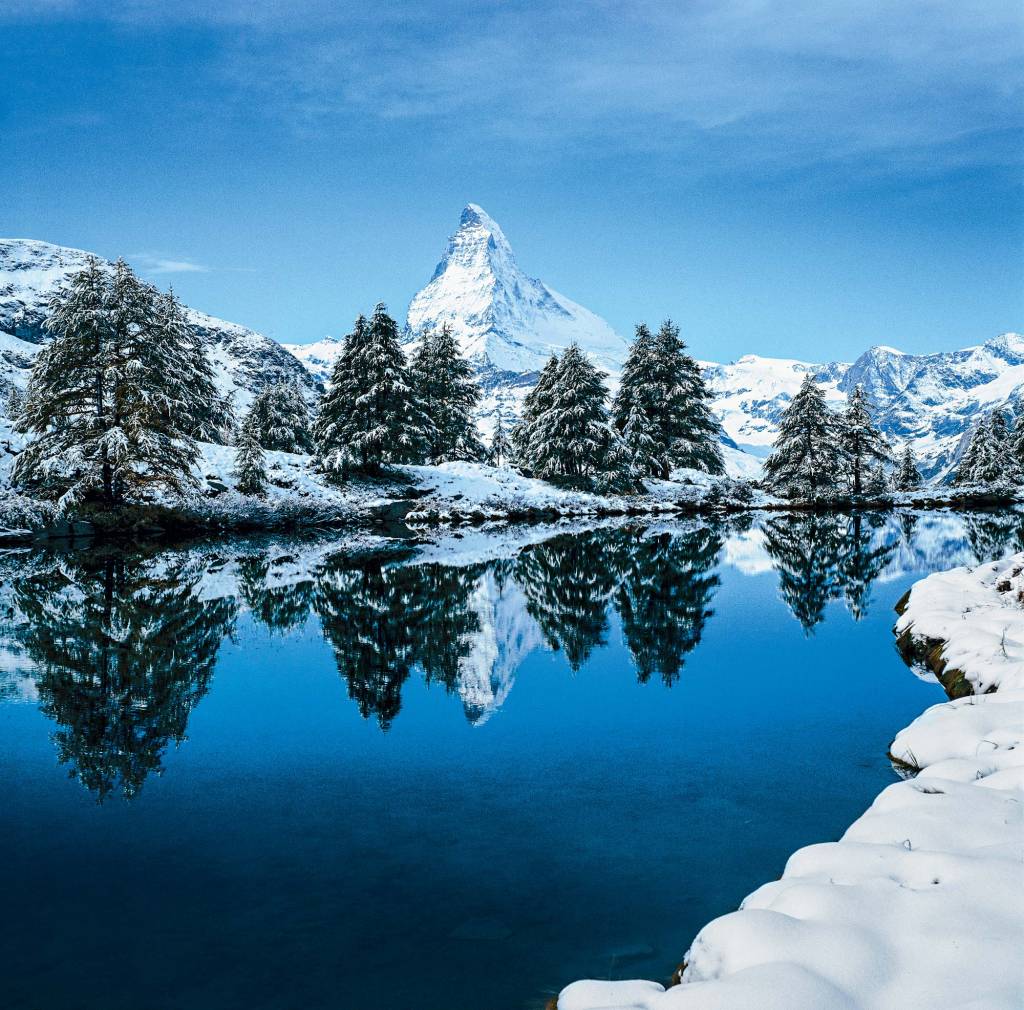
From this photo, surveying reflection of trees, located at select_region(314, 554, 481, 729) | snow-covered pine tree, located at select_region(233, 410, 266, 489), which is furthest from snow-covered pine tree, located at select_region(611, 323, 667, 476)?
reflection of trees, located at select_region(314, 554, 481, 729)

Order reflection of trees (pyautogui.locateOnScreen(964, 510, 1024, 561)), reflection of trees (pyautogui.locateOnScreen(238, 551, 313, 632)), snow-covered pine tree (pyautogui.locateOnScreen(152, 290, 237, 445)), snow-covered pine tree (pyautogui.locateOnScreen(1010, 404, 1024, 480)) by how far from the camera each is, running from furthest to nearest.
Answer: snow-covered pine tree (pyautogui.locateOnScreen(1010, 404, 1024, 480)) < snow-covered pine tree (pyautogui.locateOnScreen(152, 290, 237, 445)) < reflection of trees (pyautogui.locateOnScreen(964, 510, 1024, 561)) < reflection of trees (pyautogui.locateOnScreen(238, 551, 313, 632))

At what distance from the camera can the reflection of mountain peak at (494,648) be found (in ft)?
30.5

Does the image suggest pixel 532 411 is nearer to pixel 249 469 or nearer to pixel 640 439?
pixel 640 439

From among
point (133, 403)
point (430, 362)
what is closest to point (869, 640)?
point (133, 403)

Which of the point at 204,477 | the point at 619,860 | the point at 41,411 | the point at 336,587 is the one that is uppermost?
the point at 41,411

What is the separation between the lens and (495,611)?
14.8m

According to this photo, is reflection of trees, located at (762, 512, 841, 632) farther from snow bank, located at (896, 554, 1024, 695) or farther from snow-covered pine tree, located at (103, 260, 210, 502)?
snow-covered pine tree, located at (103, 260, 210, 502)

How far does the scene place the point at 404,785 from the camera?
22.0 ft

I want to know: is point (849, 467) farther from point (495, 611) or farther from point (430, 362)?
point (495, 611)

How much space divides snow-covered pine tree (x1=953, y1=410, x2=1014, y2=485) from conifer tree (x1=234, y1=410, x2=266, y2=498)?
58533 millimetres

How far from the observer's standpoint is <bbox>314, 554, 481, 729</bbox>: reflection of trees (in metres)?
10.1

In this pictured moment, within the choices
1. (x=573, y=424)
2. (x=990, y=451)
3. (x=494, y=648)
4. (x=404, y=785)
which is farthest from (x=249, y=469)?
(x=990, y=451)

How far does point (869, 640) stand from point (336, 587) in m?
11.6

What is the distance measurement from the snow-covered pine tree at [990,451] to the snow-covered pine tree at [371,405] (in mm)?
50678
